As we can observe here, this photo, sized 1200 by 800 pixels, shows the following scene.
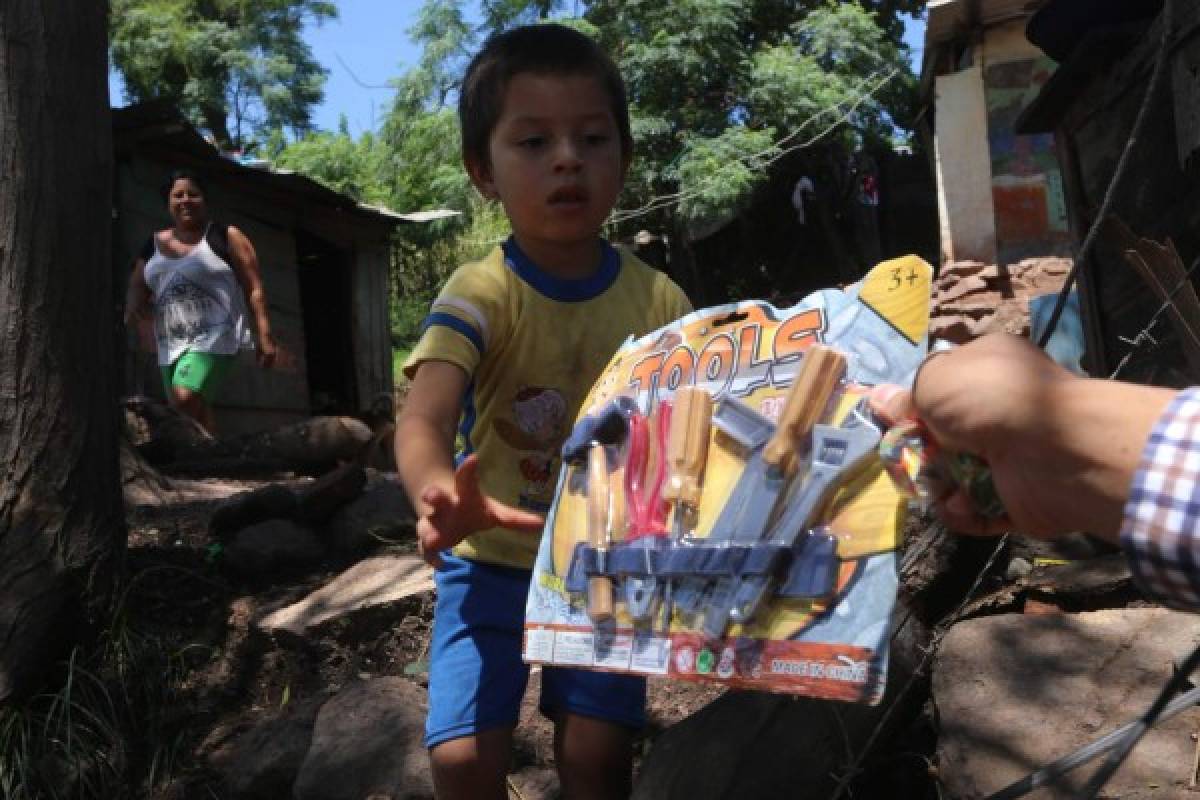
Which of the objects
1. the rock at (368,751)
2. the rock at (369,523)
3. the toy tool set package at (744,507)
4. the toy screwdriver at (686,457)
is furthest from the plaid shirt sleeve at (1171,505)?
the rock at (369,523)

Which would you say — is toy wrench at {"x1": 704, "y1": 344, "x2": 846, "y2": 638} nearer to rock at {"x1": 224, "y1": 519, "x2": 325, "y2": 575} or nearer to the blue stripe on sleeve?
Result: the blue stripe on sleeve

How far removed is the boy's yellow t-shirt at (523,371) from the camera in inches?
77.8

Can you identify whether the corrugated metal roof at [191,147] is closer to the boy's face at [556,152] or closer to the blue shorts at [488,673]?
the boy's face at [556,152]

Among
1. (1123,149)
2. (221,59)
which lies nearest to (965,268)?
(1123,149)

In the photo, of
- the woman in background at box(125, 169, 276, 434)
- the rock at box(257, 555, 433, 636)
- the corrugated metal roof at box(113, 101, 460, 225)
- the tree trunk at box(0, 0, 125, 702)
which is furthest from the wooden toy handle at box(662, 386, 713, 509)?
the corrugated metal roof at box(113, 101, 460, 225)

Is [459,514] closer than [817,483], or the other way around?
[817,483]

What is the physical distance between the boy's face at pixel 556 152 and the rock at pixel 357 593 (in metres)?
2.06

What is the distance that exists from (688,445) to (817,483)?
0.20 m

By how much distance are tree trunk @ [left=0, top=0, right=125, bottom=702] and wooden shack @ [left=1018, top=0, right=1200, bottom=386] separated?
296cm

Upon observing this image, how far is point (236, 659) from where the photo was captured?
3871 millimetres

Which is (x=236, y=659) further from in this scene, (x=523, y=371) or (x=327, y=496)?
(x=523, y=371)

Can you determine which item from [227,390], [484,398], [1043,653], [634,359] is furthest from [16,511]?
[227,390]

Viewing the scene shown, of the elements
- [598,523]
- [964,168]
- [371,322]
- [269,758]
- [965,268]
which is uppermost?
[964,168]

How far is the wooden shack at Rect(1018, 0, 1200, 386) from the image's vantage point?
10.2 ft
